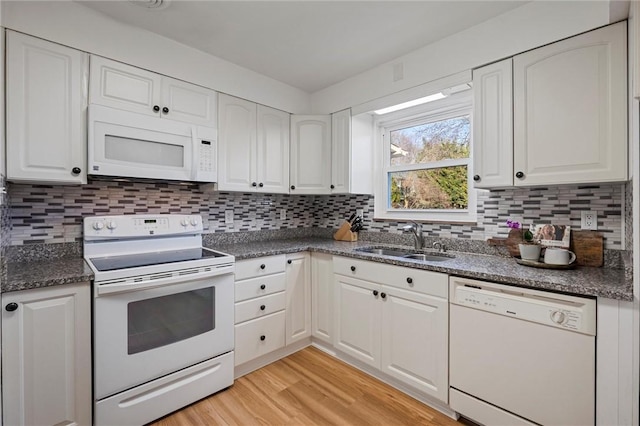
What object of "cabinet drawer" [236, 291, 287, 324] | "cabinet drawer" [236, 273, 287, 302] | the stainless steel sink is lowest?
"cabinet drawer" [236, 291, 287, 324]

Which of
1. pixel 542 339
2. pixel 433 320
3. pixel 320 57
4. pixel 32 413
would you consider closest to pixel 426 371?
pixel 433 320

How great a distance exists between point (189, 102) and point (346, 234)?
170 centimetres

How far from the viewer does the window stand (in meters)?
2.32

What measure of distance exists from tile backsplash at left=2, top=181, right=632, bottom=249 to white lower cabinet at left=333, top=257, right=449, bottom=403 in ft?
2.18

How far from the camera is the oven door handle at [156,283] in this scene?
1.49 meters

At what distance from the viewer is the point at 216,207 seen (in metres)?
2.60

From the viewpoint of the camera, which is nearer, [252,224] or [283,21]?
[283,21]

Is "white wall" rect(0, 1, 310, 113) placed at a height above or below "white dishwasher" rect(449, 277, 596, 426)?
above

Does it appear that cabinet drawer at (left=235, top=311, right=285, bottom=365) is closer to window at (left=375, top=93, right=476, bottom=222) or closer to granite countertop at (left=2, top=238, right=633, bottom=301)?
granite countertop at (left=2, top=238, right=633, bottom=301)

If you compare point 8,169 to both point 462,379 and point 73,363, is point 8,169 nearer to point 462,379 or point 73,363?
point 73,363

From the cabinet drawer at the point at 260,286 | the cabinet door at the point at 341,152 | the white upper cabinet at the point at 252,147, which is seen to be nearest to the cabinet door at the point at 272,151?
the white upper cabinet at the point at 252,147

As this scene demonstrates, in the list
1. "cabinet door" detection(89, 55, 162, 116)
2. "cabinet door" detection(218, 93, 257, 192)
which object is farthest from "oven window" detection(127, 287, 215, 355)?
"cabinet door" detection(89, 55, 162, 116)

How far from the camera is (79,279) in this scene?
4.74 ft

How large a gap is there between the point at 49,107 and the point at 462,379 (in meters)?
2.70
